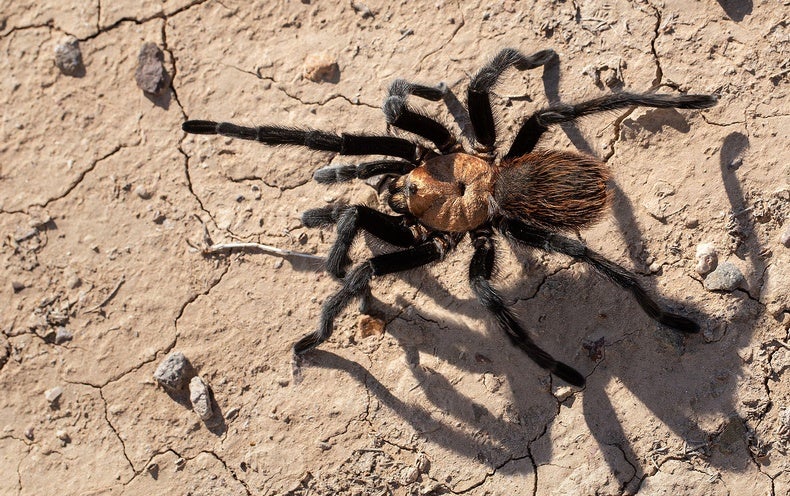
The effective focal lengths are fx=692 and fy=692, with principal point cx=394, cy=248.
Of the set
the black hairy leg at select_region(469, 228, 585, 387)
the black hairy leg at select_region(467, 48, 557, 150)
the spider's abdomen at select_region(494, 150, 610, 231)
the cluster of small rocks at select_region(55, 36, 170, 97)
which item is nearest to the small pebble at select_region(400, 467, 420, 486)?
the black hairy leg at select_region(469, 228, 585, 387)

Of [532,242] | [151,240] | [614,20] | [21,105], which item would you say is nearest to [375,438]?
[532,242]

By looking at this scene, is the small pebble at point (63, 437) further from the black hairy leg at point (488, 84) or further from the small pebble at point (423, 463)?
the black hairy leg at point (488, 84)

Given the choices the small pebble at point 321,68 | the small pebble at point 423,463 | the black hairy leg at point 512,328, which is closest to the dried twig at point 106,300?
the small pebble at point 321,68

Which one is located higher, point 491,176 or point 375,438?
point 491,176

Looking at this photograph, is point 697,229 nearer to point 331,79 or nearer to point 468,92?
point 468,92

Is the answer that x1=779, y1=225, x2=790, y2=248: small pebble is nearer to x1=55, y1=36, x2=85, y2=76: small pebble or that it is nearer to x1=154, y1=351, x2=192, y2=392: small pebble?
x1=154, y1=351, x2=192, y2=392: small pebble
